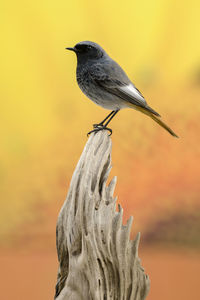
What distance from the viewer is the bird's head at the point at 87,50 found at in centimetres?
347

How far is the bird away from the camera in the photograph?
3428 millimetres

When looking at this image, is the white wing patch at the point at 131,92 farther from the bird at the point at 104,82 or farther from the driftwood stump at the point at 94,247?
the driftwood stump at the point at 94,247

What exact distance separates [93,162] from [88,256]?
79cm

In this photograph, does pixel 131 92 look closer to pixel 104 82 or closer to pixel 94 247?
pixel 104 82

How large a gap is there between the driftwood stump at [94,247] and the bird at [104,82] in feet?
1.88

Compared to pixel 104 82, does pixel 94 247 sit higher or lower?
lower

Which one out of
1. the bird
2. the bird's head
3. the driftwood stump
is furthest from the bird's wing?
the driftwood stump

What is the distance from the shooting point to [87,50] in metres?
3.49

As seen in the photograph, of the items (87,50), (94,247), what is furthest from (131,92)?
(94,247)

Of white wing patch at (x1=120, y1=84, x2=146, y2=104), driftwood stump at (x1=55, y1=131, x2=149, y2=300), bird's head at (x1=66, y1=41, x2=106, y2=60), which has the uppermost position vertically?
bird's head at (x1=66, y1=41, x2=106, y2=60)

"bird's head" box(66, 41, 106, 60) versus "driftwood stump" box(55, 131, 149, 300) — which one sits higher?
"bird's head" box(66, 41, 106, 60)

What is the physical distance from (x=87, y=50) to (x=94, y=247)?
5.68 feet

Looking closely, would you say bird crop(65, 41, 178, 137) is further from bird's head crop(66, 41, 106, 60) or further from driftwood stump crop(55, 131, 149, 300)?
driftwood stump crop(55, 131, 149, 300)

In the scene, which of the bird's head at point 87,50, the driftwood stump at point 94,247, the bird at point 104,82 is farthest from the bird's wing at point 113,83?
the driftwood stump at point 94,247
